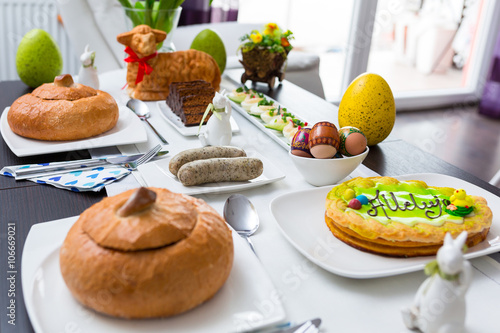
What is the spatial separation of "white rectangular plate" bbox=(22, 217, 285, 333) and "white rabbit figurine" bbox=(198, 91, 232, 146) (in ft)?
1.81

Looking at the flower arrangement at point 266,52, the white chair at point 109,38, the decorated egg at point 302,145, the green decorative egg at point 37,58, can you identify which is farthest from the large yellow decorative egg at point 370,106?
the green decorative egg at point 37,58

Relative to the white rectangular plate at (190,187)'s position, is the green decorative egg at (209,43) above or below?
above

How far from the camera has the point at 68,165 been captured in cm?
110

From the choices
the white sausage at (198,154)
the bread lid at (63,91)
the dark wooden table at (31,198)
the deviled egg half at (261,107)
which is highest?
the bread lid at (63,91)

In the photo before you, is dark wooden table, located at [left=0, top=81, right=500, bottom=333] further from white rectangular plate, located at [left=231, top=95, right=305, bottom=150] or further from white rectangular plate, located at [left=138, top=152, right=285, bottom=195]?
white rectangular plate, located at [left=231, top=95, right=305, bottom=150]

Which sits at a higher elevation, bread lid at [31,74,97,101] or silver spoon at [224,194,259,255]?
bread lid at [31,74,97,101]

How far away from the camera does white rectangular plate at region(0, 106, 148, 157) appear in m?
1.14

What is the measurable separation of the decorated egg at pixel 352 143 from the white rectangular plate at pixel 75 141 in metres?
0.51

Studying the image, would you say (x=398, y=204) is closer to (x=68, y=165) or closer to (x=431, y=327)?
(x=431, y=327)

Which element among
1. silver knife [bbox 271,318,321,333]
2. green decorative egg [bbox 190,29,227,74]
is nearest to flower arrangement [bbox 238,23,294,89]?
green decorative egg [bbox 190,29,227,74]

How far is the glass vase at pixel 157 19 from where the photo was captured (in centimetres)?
178

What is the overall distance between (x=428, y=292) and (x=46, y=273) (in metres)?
0.54

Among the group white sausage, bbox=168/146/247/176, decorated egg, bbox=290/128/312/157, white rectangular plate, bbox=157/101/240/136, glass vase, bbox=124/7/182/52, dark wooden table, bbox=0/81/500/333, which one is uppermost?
glass vase, bbox=124/7/182/52

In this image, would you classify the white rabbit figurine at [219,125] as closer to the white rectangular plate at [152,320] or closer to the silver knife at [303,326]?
the white rectangular plate at [152,320]
